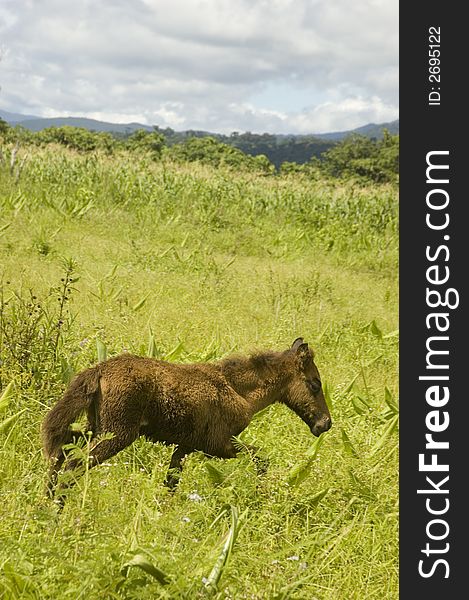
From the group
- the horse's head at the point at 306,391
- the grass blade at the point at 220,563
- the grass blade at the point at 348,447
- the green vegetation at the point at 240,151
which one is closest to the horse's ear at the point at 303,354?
the horse's head at the point at 306,391

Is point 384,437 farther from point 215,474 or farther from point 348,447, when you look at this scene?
point 215,474

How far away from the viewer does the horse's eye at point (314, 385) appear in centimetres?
451

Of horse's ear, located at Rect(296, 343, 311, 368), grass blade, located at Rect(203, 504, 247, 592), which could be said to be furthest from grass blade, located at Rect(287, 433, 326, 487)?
grass blade, located at Rect(203, 504, 247, 592)

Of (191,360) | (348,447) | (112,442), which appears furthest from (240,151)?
(112,442)

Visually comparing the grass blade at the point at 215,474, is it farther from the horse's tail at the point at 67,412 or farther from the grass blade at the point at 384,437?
the grass blade at the point at 384,437

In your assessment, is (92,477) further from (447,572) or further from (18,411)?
(447,572)

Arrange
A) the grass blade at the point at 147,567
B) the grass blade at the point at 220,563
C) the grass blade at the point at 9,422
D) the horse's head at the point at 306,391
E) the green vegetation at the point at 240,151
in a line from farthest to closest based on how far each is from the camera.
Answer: the green vegetation at the point at 240,151 → the horse's head at the point at 306,391 → the grass blade at the point at 9,422 → the grass blade at the point at 220,563 → the grass blade at the point at 147,567

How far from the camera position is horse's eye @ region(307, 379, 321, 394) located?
4.51 metres

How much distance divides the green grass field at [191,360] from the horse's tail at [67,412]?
17 centimetres

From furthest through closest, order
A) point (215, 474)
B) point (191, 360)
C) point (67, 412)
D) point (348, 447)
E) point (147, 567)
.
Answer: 1. point (191, 360)
2. point (348, 447)
3. point (215, 474)
4. point (67, 412)
5. point (147, 567)

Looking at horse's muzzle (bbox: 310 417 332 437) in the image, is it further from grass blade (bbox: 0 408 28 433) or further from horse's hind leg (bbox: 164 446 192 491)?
grass blade (bbox: 0 408 28 433)

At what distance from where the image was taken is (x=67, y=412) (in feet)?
11.5

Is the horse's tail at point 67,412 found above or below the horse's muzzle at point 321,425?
above

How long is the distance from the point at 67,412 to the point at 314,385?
161cm
